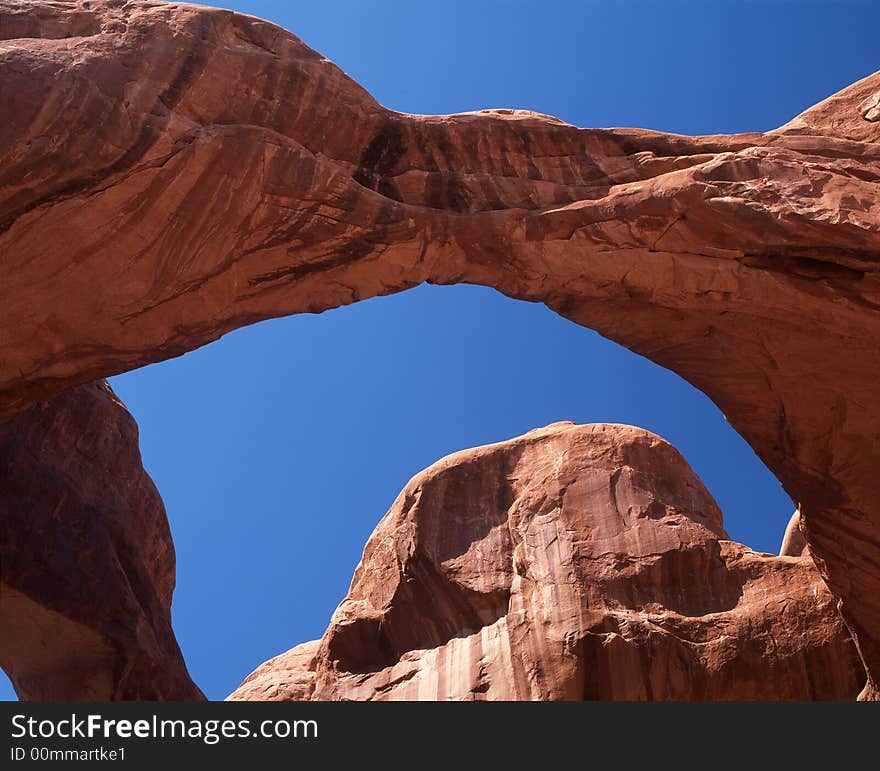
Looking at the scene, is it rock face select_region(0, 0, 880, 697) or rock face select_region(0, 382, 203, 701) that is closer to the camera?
rock face select_region(0, 0, 880, 697)

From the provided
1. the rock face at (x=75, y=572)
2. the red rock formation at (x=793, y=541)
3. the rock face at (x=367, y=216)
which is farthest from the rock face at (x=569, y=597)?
the rock face at (x=367, y=216)

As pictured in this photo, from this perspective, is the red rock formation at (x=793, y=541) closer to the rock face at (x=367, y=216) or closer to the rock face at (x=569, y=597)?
the rock face at (x=569, y=597)

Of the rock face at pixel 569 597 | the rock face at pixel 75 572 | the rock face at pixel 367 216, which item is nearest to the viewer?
the rock face at pixel 367 216

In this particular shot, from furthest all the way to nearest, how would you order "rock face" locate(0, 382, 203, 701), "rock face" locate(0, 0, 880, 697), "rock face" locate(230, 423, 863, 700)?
"rock face" locate(0, 382, 203, 701), "rock face" locate(230, 423, 863, 700), "rock face" locate(0, 0, 880, 697)

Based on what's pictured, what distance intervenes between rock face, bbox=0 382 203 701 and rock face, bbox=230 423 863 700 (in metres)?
3.28

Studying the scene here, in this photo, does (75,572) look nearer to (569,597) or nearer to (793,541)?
(569,597)

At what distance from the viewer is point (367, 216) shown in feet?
37.5

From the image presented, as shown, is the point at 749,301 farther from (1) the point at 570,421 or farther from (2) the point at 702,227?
(1) the point at 570,421

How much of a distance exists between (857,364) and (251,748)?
8.42 m

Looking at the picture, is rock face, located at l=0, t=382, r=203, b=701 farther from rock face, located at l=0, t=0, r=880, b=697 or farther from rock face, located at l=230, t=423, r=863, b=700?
rock face, located at l=0, t=0, r=880, b=697

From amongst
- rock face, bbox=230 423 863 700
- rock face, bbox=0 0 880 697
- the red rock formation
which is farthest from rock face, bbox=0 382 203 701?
the red rock formation

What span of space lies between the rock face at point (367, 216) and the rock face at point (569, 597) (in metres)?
4.14

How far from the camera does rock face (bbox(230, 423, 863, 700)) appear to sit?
1573 cm

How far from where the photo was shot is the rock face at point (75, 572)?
15.8m
